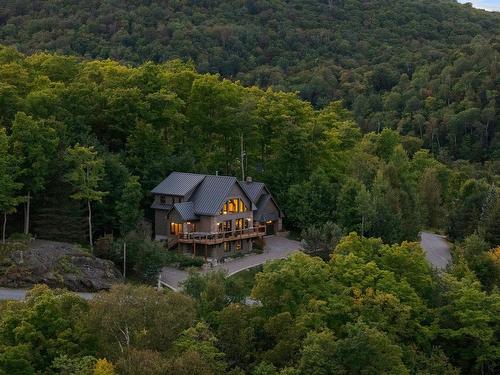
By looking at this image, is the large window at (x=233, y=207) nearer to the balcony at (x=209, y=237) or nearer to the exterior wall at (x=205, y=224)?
the exterior wall at (x=205, y=224)

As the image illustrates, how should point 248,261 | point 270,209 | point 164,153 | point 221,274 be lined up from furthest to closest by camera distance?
point 270,209
point 164,153
point 248,261
point 221,274

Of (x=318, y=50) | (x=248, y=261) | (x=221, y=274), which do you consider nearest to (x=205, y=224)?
(x=248, y=261)

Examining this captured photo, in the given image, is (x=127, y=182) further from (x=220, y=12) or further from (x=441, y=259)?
(x=220, y=12)

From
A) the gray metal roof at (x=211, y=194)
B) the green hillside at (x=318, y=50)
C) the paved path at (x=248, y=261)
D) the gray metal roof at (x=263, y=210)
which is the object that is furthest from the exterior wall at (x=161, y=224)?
the green hillside at (x=318, y=50)

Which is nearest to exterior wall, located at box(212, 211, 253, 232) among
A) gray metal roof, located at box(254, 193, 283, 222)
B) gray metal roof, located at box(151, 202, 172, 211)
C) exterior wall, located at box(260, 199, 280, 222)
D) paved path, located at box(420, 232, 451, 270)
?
gray metal roof, located at box(254, 193, 283, 222)

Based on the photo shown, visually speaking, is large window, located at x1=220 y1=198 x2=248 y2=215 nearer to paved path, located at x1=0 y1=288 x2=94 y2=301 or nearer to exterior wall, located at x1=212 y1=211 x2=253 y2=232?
exterior wall, located at x1=212 y1=211 x2=253 y2=232

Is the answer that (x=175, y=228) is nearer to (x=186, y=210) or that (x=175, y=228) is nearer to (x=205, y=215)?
(x=186, y=210)
